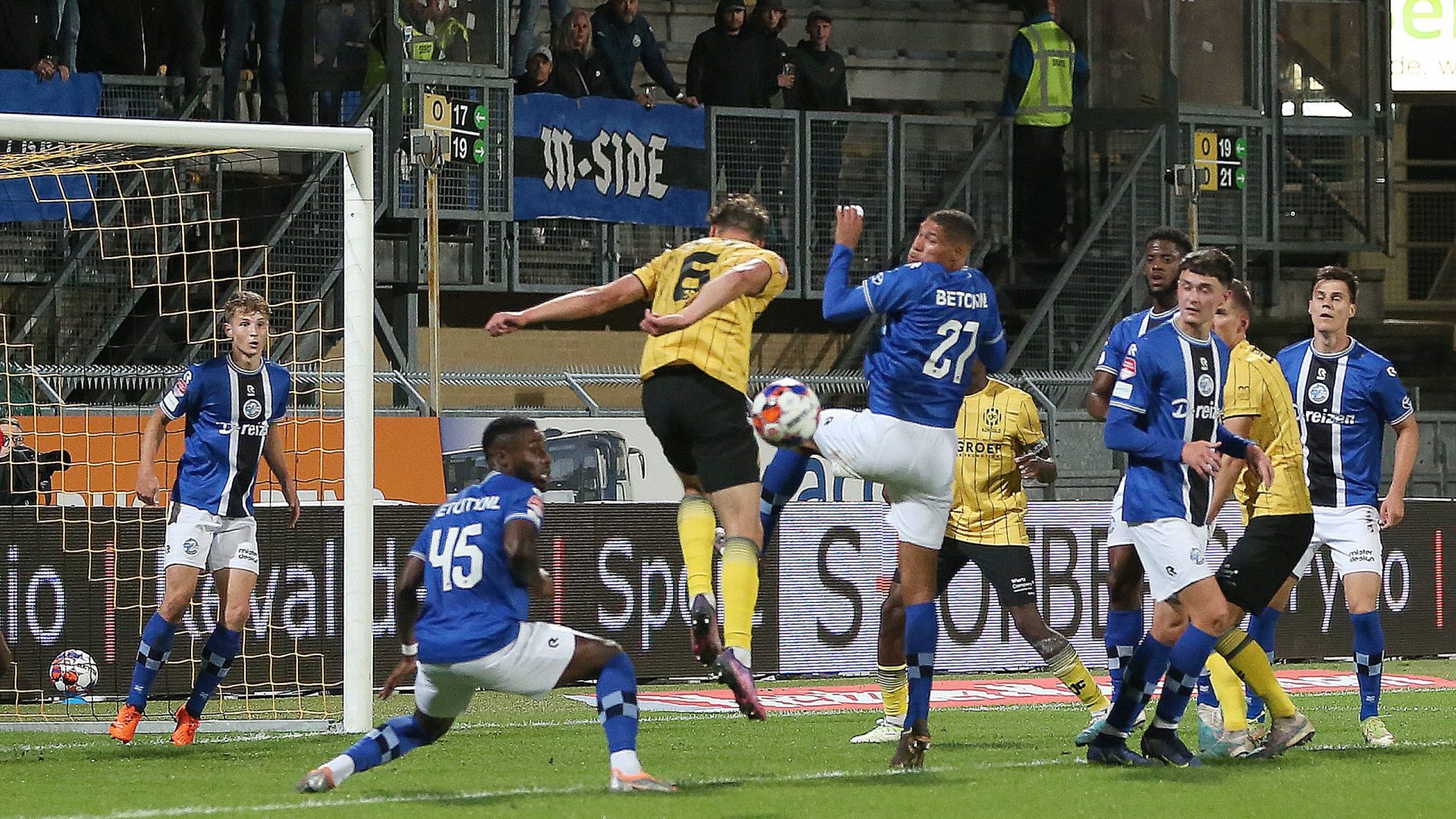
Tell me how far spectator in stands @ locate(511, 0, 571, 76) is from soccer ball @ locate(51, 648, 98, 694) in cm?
762

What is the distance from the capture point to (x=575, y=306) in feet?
27.0

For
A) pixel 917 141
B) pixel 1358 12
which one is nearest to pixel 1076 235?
pixel 917 141

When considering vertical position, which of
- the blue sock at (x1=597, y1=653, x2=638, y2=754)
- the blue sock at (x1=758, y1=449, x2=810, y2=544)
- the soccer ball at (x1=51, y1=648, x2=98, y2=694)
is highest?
the blue sock at (x1=758, y1=449, x2=810, y2=544)

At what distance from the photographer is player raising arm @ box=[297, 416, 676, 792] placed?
696 centimetres

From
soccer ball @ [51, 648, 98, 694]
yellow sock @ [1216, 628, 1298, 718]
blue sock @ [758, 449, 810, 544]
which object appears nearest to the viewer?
yellow sock @ [1216, 628, 1298, 718]

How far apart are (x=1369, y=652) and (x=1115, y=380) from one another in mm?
1822

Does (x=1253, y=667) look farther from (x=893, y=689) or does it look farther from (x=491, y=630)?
(x=491, y=630)

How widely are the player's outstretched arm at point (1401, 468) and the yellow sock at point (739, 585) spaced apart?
11.3 feet

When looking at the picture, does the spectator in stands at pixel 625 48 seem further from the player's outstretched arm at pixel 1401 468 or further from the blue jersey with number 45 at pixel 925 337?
the blue jersey with number 45 at pixel 925 337

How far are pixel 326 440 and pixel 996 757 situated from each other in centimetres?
677

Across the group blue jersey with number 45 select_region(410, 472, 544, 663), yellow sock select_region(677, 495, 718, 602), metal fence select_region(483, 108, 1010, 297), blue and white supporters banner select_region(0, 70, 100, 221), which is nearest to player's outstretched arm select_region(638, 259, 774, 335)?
yellow sock select_region(677, 495, 718, 602)

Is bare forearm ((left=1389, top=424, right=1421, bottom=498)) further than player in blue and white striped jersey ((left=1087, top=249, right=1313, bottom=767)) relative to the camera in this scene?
Yes

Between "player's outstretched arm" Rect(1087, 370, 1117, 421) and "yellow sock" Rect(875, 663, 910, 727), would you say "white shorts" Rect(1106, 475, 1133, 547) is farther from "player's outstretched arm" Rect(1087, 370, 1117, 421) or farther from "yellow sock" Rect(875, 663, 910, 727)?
"yellow sock" Rect(875, 663, 910, 727)

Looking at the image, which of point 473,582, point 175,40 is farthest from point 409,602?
point 175,40
